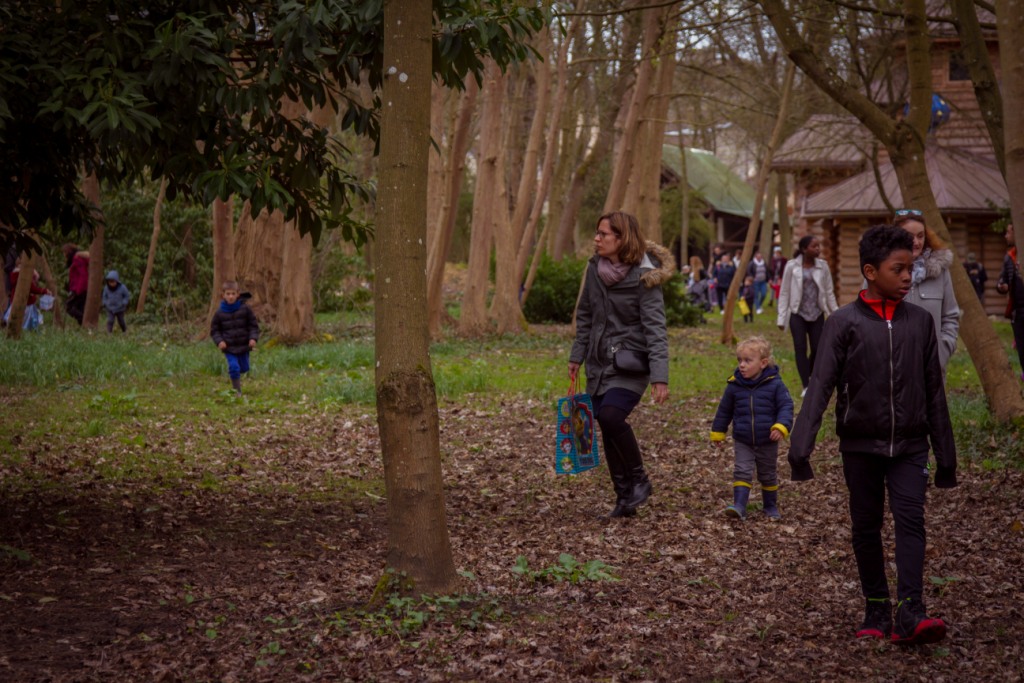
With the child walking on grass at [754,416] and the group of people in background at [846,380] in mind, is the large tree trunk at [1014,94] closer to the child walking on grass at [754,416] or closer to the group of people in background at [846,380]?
the group of people in background at [846,380]

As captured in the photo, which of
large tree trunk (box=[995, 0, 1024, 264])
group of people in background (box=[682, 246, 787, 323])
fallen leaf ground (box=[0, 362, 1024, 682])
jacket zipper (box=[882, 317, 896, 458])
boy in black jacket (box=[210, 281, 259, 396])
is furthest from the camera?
group of people in background (box=[682, 246, 787, 323])

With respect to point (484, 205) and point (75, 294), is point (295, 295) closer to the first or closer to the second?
point (484, 205)

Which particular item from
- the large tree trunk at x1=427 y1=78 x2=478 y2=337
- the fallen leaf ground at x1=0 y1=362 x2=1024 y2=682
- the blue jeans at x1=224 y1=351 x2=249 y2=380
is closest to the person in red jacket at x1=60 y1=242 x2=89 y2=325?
the large tree trunk at x1=427 y1=78 x2=478 y2=337

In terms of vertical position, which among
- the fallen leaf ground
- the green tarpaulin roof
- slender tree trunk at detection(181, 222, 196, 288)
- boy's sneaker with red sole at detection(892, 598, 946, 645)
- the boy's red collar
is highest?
the green tarpaulin roof

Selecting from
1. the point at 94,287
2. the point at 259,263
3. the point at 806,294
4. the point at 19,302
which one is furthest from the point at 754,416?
the point at 94,287

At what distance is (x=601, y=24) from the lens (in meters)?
22.3

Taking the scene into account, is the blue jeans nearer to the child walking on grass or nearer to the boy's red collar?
the child walking on grass

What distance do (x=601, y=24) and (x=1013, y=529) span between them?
16822 mm

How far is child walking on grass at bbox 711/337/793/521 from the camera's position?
762 cm

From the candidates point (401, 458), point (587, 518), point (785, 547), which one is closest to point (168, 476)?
point (587, 518)

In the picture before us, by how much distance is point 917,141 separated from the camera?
985 centimetres

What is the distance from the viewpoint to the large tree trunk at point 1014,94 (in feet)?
27.7

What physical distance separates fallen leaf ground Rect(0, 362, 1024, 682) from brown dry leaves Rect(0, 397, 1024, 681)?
0.02 meters

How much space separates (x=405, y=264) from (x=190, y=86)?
5.77ft
